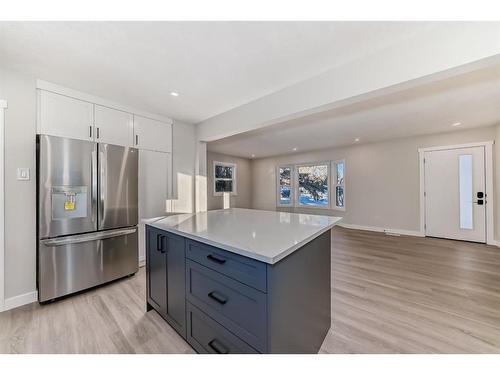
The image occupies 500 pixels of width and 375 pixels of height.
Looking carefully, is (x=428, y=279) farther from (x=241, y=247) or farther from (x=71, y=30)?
(x=71, y=30)

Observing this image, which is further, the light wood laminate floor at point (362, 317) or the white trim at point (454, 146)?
the white trim at point (454, 146)

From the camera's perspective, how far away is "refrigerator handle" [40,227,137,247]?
2102 millimetres

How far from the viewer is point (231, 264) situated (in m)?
1.14

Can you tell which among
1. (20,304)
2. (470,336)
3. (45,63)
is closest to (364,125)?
(470,336)

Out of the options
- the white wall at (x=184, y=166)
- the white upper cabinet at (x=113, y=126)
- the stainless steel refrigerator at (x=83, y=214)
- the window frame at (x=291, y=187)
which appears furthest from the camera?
the window frame at (x=291, y=187)

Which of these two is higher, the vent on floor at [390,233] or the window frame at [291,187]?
the window frame at [291,187]

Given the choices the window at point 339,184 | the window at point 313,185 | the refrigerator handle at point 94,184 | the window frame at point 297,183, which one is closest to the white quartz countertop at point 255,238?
the refrigerator handle at point 94,184

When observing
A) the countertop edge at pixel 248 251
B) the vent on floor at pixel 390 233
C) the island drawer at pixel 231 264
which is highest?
the countertop edge at pixel 248 251

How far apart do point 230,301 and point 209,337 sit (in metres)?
0.37

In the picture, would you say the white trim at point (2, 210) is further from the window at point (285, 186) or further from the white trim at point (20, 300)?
the window at point (285, 186)

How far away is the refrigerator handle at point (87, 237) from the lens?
210 centimetres

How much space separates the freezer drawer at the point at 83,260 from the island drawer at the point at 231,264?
163 cm

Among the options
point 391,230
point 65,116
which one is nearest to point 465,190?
point 391,230
